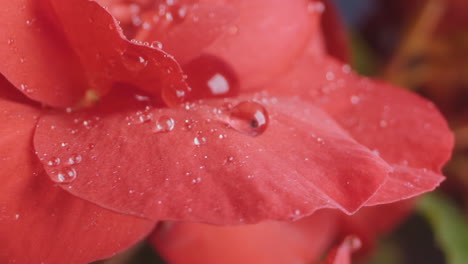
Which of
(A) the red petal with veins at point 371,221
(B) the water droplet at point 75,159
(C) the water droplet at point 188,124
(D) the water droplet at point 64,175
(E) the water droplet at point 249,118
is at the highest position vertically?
(D) the water droplet at point 64,175

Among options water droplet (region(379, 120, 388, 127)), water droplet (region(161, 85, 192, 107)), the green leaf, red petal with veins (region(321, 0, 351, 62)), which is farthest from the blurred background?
water droplet (region(161, 85, 192, 107))

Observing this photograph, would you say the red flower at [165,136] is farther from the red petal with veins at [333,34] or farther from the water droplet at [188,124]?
the red petal with veins at [333,34]

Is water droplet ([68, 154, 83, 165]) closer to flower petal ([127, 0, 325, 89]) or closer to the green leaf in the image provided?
flower petal ([127, 0, 325, 89])

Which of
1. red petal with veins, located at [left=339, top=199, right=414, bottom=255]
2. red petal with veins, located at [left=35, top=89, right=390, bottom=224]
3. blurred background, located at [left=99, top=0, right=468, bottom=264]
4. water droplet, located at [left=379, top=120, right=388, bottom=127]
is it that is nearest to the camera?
red petal with veins, located at [left=35, top=89, right=390, bottom=224]

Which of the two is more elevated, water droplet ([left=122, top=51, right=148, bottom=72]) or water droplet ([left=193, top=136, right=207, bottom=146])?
water droplet ([left=122, top=51, right=148, bottom=72])

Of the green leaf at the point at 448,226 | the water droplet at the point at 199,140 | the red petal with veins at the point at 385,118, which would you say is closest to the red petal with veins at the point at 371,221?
the green leaf at the point at 448,226

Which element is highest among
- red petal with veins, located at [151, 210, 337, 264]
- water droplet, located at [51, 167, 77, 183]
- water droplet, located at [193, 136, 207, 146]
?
water droplet, located at [51, 167, 77, 183]

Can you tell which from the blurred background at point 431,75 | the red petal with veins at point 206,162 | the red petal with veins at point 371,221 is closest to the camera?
the red petal with veins at point 206,162
